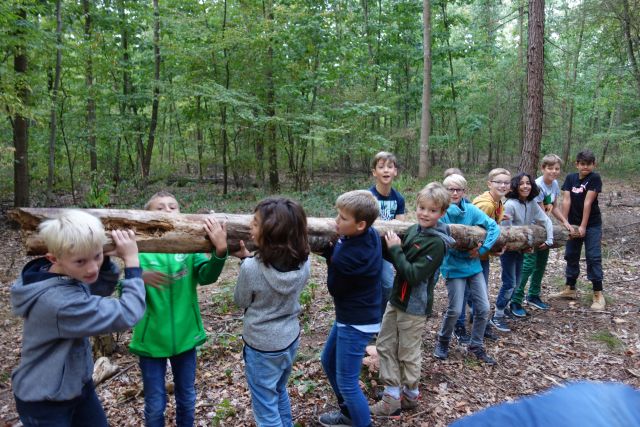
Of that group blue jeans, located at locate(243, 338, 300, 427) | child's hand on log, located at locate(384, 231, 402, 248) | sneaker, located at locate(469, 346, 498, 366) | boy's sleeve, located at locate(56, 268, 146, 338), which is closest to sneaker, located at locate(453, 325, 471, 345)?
sneaker, located at locate(469, 346, 498, 366)

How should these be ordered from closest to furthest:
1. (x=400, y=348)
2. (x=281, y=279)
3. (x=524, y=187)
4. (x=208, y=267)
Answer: (x=281, y=279) < (x=208, y=267) < (x=400, y=348) < (x=524, y=187)

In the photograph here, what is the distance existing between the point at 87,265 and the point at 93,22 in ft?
56.0

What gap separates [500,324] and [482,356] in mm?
993

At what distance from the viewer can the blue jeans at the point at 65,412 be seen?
2158 millimetres

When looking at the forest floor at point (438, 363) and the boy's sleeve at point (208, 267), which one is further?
the forest floor at point (438, 363)

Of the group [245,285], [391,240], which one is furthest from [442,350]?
[245,285]

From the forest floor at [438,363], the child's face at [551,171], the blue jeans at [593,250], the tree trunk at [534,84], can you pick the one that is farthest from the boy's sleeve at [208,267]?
the tree trunk at [534,84]

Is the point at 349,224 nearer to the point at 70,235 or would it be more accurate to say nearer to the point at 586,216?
the point at 70,235

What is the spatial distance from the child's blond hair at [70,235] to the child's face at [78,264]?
0.08ft

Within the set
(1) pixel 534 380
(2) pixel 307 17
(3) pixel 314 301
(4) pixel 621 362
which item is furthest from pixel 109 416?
(2) pixel 307 17

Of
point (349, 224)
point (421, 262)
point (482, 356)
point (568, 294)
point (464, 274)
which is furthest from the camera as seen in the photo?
point (568, 294)

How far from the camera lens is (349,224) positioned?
3.06 meters

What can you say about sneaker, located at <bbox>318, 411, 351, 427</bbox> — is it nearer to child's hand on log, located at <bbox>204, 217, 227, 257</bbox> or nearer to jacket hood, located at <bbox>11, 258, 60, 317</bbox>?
child's hand on log, located at <bbox>204, 217, 227, 257</bbox>

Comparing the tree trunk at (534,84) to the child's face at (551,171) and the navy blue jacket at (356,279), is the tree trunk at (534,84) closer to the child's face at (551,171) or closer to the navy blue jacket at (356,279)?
the child's face at (551,171)
